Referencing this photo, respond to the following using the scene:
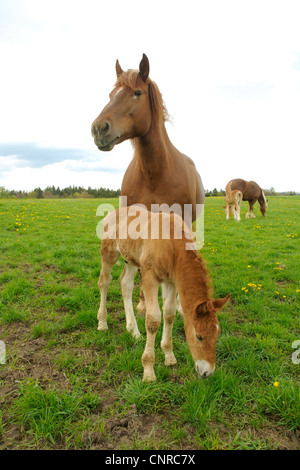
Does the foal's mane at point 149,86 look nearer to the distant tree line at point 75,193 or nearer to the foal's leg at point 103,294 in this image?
the foal's leg at point 103,294

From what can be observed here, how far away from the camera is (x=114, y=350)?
3551 millimetres

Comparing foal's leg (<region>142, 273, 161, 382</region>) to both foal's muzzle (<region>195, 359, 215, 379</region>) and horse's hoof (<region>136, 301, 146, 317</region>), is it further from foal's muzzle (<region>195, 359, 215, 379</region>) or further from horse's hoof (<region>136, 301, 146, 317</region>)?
horse's hoof (<region>136, 301, 146, 317</region>)

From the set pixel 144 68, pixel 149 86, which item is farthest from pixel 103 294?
pixel 144 68

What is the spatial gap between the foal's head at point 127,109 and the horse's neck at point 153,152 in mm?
160

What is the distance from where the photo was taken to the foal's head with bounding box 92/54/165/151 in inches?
121

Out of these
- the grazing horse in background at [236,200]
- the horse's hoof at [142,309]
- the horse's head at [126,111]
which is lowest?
the horse's hoof at [142,309]

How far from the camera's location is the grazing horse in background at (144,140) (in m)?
3.22

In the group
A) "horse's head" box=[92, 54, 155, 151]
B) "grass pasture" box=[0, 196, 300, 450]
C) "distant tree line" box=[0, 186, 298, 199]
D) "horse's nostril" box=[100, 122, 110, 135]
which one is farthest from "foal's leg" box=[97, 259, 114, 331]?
"distant tree line" box=[0, 186, 298, 199]

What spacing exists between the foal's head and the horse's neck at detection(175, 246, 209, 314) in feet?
5.26

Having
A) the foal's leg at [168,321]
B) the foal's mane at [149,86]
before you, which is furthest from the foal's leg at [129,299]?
the foal's mane at [149,86]

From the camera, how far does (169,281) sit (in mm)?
3225

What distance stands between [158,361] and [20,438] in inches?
62.9
